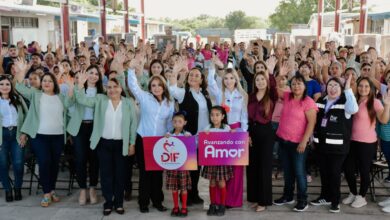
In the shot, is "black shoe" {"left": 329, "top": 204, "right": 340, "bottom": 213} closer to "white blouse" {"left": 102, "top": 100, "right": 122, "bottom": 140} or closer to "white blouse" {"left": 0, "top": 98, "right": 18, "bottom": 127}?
"white blouse" {"left": 102, "top": 100, "right": 122, "bottom": 140}

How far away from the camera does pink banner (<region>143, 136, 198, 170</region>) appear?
15.8 ft

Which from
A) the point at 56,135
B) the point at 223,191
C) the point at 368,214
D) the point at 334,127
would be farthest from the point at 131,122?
the point at 368,214

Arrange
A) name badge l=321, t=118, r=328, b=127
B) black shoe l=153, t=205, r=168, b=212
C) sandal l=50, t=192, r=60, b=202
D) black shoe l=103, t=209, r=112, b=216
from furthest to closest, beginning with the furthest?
sandal l=50, t=192, r=60, b=202, black shoe l=153, t=205, r=168, b=212, black shoe l=103, t=209, r=112, b=216, name badge l=321, t=118, r=328, b=127

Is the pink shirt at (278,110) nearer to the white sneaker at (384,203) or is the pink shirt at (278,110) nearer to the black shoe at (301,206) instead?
the black shoe at (301,206)

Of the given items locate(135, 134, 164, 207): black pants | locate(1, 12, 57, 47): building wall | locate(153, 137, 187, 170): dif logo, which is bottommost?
locate(135, 134, 164, 207): black pants

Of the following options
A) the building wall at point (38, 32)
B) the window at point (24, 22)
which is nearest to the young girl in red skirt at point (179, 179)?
the building wall at point (38, 32)

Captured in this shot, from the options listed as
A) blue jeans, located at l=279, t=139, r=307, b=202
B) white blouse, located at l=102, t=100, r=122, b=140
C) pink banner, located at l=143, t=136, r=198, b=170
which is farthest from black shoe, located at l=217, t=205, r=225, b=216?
white blouse, located at l=102, t=100, r=122, b=140

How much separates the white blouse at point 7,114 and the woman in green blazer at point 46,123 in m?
0.23

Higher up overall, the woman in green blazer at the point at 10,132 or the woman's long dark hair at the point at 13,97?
the woman's long dark hair at the point at 13,97

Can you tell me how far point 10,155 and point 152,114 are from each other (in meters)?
2.11

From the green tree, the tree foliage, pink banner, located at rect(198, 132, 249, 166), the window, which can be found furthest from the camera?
the green tree

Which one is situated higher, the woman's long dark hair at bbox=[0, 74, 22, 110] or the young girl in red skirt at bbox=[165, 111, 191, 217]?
the woman's long dark hair at bbox=[0, 74, 22, 110]

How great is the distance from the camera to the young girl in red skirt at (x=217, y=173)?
4.82 metres

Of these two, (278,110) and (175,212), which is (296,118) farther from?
(175,212)
